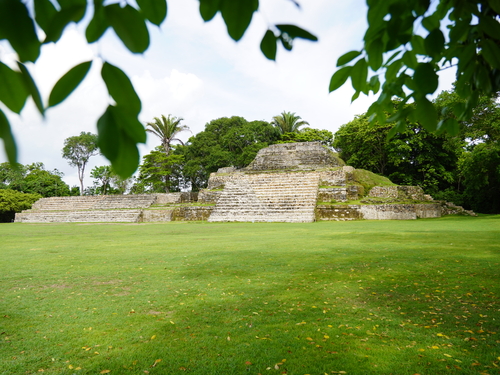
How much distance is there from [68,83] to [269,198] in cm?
1942

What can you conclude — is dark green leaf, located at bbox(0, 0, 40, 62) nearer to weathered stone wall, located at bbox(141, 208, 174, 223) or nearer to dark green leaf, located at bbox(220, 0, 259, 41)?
dark green leaf, located at bbox(220, 0, 259, 41)

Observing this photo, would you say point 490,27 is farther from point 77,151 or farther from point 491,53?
point 77,151

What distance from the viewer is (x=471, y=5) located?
123cm

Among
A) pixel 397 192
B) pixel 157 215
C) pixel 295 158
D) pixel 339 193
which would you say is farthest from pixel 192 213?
pixel 397 192

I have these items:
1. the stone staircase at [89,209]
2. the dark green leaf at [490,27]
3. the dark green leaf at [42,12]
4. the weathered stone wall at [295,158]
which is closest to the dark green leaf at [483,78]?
the dark green leaf at [490,27]

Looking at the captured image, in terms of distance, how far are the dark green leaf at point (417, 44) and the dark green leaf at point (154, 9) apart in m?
1.02

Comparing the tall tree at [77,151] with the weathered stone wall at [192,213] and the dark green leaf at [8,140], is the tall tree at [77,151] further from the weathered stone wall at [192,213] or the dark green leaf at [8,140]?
the dark green leaf at [8,140]

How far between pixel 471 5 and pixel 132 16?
3.95 ft

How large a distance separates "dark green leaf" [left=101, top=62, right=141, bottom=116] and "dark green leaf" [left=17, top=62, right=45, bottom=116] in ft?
0.43

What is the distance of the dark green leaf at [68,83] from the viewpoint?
653 mm

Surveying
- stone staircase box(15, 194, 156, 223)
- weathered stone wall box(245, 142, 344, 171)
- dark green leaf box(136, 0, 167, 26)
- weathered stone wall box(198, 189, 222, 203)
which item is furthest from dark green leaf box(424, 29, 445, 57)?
weathered stone wall box(245, 142, 344, 171)

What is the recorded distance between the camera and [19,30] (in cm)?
66

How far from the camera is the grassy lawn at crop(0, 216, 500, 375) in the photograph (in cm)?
232

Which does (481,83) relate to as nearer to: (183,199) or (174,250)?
(174,250)
